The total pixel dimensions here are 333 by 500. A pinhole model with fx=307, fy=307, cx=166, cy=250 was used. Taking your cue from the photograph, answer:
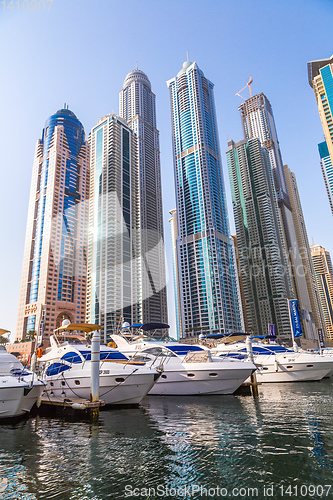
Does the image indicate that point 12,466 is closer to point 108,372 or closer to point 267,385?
point 108,372

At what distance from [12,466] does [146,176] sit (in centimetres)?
18570

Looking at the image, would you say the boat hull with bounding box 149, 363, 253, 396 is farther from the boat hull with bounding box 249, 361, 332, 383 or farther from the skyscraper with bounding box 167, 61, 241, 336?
the skyscraper with bounding box 167, 61, 241, 336

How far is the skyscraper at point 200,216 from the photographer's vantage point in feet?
433

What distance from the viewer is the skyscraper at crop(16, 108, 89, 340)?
122m

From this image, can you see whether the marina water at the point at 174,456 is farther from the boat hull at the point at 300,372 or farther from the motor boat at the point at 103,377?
the boat hull at the point at 300,372

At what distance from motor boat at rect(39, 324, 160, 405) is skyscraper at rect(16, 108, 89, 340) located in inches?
4140

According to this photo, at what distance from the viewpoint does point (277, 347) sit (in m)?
29.0

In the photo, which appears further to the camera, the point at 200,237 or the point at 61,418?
the point at 200,237

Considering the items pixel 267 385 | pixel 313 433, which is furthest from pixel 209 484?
pixel 267 385

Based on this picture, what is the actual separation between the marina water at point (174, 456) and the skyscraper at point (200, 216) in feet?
385

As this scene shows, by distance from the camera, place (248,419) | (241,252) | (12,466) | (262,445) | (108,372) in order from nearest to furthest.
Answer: (12,466), (262,445), (248,419), (108,372), (241,252)

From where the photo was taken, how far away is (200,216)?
5527 inches

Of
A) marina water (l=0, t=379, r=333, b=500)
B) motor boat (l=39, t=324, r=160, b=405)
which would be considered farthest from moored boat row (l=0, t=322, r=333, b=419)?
marina water (l=0, t=379, r=333, b=500)

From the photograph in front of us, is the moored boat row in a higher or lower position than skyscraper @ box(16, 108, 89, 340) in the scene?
lower
